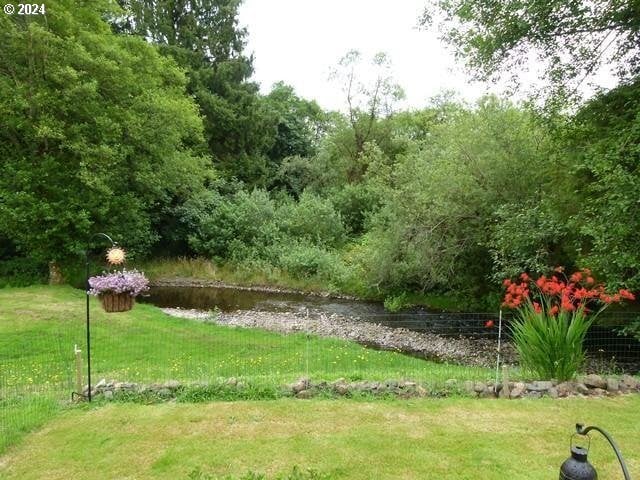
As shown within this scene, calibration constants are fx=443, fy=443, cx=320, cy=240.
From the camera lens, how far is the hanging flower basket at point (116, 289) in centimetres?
673

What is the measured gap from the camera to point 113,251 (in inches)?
242

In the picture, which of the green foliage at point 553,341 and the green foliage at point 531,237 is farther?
the green foliage at point 531,237

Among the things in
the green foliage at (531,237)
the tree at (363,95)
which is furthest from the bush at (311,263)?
the tree at (363,95)

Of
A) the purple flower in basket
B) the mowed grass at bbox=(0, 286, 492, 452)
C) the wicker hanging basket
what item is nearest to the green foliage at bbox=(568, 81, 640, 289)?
the mowed grass at bbox=(0, 286, 492, 452)

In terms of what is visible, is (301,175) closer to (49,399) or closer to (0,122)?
(0,122)

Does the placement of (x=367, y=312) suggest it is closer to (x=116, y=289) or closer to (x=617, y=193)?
(x=617, y=193)

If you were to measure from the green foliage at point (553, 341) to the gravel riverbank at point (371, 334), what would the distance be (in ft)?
Result: 10.4

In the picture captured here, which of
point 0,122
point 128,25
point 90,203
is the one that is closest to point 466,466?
point 90,203

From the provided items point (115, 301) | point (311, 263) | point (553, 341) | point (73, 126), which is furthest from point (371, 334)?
point (73, 126)

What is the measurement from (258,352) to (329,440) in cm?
507

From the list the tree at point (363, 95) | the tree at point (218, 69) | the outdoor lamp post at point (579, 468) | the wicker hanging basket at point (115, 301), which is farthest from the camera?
the tree at point (363, 95)

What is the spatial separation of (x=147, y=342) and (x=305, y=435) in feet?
21.1

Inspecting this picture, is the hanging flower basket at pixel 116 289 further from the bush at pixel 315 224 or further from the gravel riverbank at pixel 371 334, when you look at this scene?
the bush at pixel 315 224

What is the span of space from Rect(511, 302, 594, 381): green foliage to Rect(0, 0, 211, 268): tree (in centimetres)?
1289
